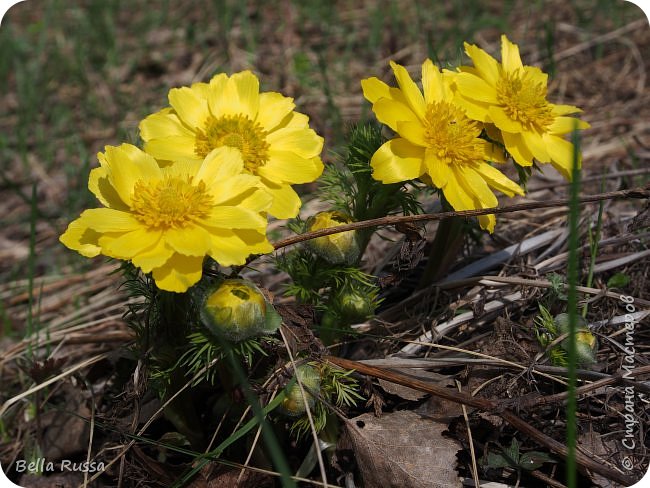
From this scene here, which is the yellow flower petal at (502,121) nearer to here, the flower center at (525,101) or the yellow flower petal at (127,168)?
the flower center at (525,101)

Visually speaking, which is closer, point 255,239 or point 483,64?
point 255,239

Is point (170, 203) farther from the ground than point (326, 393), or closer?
farther from the ground

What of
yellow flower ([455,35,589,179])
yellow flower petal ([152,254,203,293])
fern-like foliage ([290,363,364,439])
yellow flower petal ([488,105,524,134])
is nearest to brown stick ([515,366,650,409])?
fern-like foliage ([290,363,364,439])

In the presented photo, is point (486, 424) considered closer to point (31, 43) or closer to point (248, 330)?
point (248, 330)

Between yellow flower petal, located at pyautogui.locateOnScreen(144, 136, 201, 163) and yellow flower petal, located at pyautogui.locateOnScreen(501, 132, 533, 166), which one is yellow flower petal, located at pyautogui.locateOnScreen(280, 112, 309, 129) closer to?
yellow flower petal, located at pyautogui.locateOnScreen(144, 136, 201, 163)

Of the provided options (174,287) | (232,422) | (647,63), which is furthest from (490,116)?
(647,63)

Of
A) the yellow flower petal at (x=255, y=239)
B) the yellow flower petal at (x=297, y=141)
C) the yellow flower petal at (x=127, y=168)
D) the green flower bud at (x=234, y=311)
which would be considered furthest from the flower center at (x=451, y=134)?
the yellow flower petal at (x=127, y=168)

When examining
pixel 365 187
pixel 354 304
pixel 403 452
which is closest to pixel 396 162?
pixel 365 187

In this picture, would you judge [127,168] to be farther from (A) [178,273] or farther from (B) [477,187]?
(B) [477,187]
